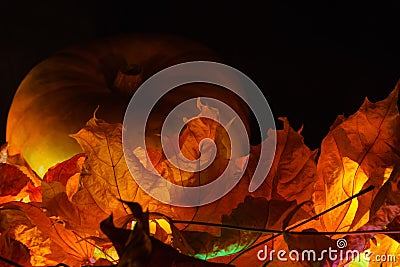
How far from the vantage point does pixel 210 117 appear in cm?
52

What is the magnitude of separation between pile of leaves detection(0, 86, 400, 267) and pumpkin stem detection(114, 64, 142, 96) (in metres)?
0.37

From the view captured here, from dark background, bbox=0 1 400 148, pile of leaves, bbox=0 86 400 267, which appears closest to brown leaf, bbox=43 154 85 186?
pile of leaves, bbox=0 86 400 267

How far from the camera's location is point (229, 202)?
1.63 feet

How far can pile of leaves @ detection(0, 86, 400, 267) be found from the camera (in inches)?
17.6

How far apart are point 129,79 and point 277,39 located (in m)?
0.38

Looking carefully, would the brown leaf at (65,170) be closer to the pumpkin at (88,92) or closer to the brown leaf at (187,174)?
the brown leaf at (187,174)

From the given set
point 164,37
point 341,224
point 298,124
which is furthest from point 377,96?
point 341,224

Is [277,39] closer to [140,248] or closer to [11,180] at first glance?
[11,180]

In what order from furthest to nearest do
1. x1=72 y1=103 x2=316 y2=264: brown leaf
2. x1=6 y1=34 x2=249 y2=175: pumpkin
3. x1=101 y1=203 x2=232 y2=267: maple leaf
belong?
x1=6 y1=34 x2=249 y2=175: pumpkin
x1=72 y1=103 x2=316 y2=264: brown leaf
x1=101 y1=203 x2=232 y2=267: maple leaf

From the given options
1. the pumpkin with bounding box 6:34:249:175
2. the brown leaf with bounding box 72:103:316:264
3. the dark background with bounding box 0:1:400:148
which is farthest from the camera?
the dark background with bounding box 0:1:400:148

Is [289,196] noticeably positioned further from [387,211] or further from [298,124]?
[298,124]

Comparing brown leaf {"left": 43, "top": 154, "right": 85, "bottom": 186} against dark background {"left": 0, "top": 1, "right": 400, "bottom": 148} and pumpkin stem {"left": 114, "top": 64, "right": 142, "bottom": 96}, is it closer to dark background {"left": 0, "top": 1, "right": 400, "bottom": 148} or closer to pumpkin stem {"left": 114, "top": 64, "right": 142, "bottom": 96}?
pumpkin stem {"left": 114, "top": 64, "right": 142, "bottom": 96}

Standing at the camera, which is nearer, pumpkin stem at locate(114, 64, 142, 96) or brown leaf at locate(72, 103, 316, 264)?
brown leaf at locate(72, 103, 316, 264)

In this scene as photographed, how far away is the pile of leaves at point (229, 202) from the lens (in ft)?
1.47
